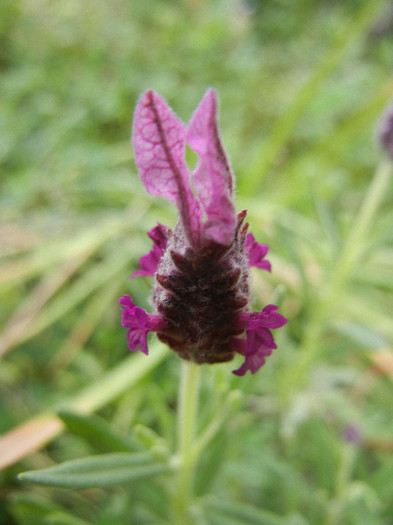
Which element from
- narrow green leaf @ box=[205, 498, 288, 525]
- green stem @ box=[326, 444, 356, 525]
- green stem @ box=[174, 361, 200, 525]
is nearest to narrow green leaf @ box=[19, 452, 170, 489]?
green stem @ box=[174, 361, 200, 525]

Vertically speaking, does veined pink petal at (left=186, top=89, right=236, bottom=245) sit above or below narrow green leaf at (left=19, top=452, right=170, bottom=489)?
above

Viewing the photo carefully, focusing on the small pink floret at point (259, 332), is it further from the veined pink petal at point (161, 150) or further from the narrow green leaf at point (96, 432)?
the narrow green leaf at point (96, 432)

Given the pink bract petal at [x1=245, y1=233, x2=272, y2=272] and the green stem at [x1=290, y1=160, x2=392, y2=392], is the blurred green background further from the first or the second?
the pink bract petal at [x1=245, y1=233, x2=272, y2=272]

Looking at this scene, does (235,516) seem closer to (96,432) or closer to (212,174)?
(96,432)

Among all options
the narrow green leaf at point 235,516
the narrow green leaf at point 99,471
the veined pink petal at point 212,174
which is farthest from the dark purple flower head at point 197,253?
the narrow green leaf at point 235,516

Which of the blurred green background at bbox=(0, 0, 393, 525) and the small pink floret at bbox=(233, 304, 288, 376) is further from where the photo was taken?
the blurred green background at bbox=(0, 0, 393, 525)

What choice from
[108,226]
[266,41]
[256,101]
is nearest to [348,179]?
[256,101]

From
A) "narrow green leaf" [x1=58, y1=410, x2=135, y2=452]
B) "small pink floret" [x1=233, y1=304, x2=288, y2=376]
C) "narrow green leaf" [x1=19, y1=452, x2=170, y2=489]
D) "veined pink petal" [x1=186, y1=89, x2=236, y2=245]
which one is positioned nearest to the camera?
"veined pink petal" [x1=186, y1=89, x2=236, y2=245]
